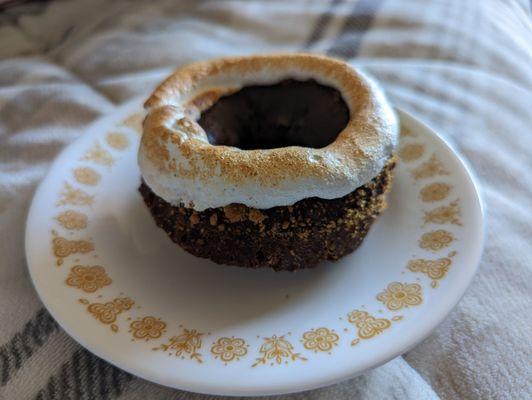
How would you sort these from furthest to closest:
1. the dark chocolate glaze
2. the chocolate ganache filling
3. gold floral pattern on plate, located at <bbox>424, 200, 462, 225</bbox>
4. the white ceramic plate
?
the chocolate ganache filling < gold floral pattern on plate, located at <bbox>424, 200, 462, 225</bbox> < the dark chocolate glaze < the white ceramic plate

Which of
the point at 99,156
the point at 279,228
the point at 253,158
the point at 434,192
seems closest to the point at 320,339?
the point at 279,228

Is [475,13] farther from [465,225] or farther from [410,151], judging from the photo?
[465,225]

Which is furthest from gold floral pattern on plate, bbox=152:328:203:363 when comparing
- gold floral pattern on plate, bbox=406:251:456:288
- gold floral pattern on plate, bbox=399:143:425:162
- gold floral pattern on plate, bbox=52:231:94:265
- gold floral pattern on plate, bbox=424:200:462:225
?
gold floral pattern on plate, bbox=399:143:425:162

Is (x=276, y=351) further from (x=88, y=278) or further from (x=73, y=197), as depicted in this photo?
(x=73, y=197)

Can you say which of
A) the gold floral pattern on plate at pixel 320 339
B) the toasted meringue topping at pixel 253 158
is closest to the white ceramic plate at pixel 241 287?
the gold floral pattern on plate at pixel 320 339

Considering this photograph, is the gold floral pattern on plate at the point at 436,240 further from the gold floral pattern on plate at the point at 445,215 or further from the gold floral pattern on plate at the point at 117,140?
the gold floral pattern on plate at the point at 117,140

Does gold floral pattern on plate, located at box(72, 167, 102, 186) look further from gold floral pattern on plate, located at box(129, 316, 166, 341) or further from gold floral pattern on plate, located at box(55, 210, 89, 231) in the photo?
gold floral pattern on plate, located at box(129, 316, 166, 341)
